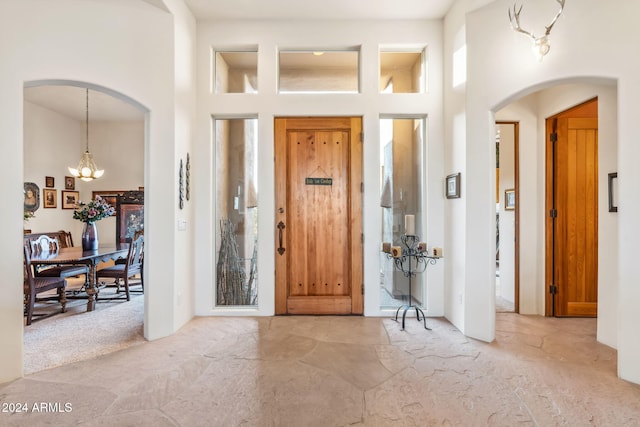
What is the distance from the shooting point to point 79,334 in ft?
11.3

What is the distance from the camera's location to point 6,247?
2.45 m

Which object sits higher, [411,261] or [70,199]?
[70,199]

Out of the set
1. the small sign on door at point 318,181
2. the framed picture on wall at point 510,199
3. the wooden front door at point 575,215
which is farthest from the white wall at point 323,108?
the wooden front door at point 575,215

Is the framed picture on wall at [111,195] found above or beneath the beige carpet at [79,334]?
above

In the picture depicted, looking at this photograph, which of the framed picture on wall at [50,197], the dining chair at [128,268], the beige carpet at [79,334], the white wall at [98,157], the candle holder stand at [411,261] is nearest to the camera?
the beige carpet at [79,334]

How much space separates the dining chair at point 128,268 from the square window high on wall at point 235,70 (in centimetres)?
274

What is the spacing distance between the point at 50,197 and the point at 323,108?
5.77 metres

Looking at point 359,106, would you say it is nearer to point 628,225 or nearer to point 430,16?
point 430,16

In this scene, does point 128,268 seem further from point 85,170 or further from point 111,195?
point 111,195

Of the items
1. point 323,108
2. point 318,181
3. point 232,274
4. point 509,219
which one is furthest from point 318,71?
point 509,219

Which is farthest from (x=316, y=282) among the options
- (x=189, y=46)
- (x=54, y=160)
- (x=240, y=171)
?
(x=54, y=160)

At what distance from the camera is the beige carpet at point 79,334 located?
9.57ft

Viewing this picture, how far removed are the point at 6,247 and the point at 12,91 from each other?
118cm

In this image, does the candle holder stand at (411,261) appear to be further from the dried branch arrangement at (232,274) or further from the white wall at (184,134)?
the white wall at (184,134)
